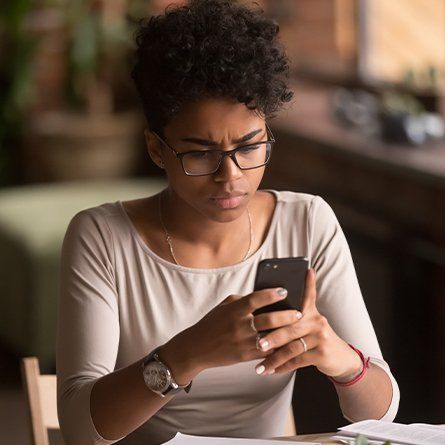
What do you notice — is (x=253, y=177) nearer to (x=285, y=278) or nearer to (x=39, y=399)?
(x=285, y=278)

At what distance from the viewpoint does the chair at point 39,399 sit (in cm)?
173

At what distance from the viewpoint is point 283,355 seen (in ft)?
4.98

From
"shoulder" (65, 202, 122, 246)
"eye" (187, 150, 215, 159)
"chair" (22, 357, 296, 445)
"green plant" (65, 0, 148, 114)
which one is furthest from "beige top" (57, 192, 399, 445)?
"green plant" (65, 0, 148, 114)

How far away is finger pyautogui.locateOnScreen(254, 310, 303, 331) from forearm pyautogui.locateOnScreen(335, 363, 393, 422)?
229mm

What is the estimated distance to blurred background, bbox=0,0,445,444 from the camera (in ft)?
11.1

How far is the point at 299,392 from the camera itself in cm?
333

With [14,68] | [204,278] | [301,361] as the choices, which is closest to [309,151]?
[14,68]

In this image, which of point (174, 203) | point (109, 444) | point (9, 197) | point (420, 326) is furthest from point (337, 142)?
point (109, 444)

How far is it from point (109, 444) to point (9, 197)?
9.17ft

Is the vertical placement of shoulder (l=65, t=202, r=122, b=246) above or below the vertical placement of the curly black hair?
below

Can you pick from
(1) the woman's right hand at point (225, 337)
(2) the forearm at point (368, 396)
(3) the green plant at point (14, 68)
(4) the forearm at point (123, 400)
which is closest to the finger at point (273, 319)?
(1) the woman's right hand at point (225, 337)

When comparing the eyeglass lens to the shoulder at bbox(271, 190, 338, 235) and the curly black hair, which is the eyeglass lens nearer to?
the curly black hair

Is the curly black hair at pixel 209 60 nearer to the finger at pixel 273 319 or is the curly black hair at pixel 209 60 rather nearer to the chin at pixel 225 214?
the chin at pixel 225 214

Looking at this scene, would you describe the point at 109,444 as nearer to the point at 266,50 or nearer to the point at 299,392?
the point at 266,50
